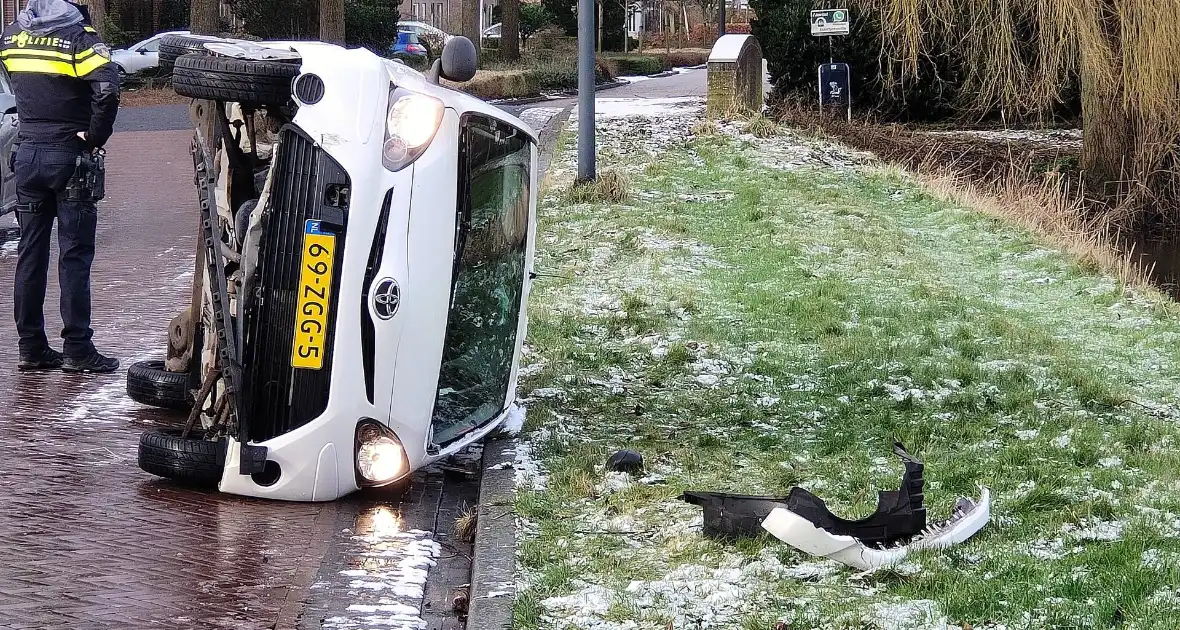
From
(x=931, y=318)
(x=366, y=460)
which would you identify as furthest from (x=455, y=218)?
(x=931, y=318)

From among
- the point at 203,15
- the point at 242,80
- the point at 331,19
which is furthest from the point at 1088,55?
the point at 331,19

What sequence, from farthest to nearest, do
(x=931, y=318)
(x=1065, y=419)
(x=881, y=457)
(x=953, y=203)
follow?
1. (x=953, y=203)
2. (x=931, y=318)
3. (x=1065, y=419)
4. (x=881, y=457)

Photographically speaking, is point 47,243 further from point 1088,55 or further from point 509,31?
point 509,31

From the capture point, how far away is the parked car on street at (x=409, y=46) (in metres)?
41.6

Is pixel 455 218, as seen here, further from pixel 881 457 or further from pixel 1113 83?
pixel 1113 83

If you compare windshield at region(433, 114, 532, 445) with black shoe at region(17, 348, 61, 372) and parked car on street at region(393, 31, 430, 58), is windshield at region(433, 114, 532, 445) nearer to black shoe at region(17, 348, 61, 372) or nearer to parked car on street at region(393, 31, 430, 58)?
black shoe at region(17, 348, 61, 372)

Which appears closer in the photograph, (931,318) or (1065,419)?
(1065,419)

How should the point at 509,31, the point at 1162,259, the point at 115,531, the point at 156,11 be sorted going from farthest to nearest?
the point at 156,11 < the point at 509,31 < the point at 1162,259 < the point at 115,531

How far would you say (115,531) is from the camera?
513 centimetres

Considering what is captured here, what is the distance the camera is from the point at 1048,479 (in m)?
5.45

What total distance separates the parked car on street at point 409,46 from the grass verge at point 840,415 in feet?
97.7

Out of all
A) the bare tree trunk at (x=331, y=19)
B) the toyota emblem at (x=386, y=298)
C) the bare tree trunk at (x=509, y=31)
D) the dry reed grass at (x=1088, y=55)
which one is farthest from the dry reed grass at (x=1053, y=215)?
the bare tree trunk at (x=509, y=31)

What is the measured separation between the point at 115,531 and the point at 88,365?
2635mm

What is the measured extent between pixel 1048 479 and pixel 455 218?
101 inches
